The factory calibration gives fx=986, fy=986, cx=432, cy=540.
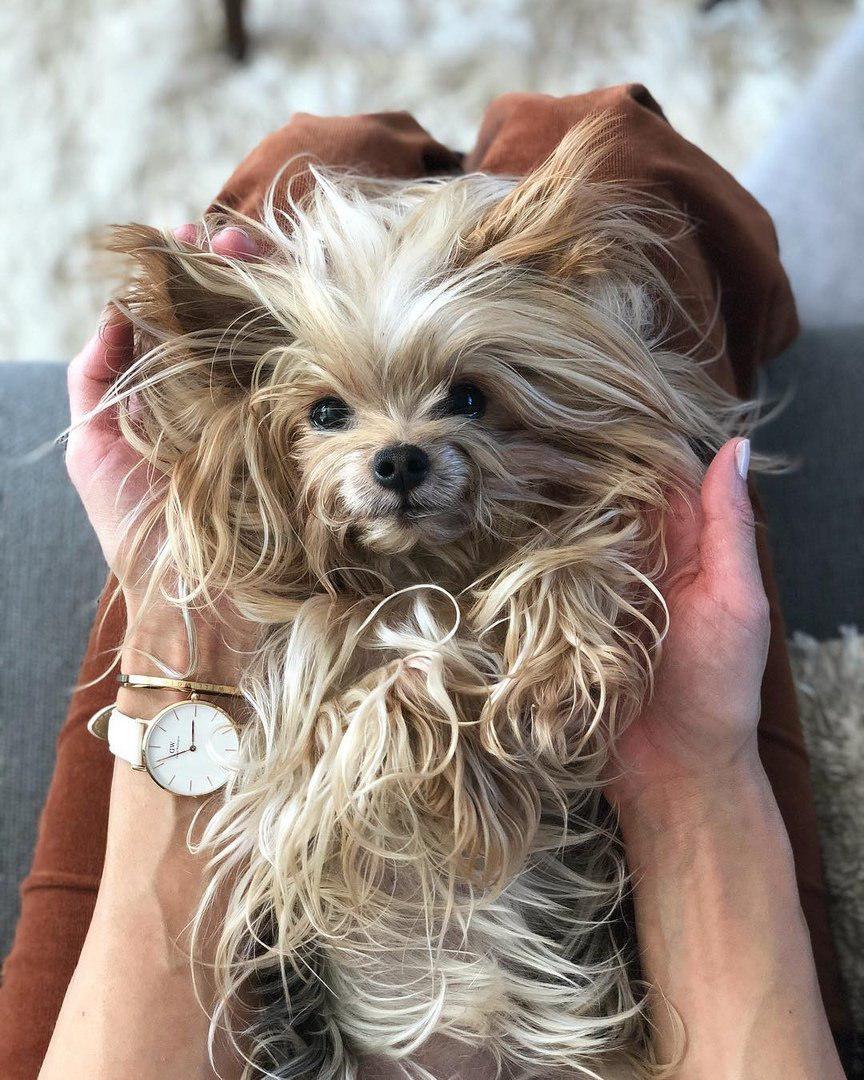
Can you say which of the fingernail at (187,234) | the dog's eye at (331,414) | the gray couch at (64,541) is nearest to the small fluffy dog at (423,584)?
the dog's eye at (331,414)

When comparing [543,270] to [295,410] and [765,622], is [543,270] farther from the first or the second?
[765,622]

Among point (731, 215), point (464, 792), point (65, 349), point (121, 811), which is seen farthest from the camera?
point (65, 349)

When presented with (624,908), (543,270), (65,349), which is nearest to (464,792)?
(624,908)

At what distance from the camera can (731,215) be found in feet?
4.20

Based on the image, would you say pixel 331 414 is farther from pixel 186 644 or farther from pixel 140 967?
pixel 140 967

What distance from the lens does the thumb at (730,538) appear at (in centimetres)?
96

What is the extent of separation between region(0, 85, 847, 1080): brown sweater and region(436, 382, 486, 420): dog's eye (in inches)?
12.8

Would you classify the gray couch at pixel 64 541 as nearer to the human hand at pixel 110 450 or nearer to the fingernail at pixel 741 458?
the human hand at pixel 110 450

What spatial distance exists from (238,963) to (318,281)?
68cm

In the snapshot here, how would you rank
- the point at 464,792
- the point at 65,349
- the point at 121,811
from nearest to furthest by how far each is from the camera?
the point at 464,792 → the point at 121,811 → the point at 65,349

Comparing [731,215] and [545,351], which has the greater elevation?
[731,215]

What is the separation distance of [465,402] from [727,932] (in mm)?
586

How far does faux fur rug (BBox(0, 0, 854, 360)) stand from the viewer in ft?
6.57

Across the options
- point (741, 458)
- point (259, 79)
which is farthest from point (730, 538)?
point (259, 79)
